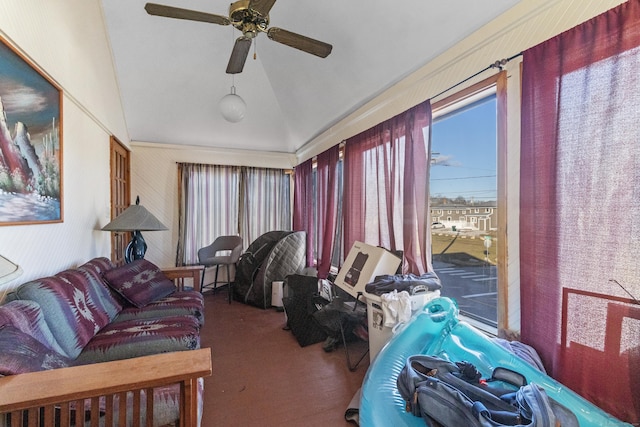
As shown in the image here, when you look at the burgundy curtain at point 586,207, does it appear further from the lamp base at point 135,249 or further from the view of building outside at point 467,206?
the lamp base at point 135,249

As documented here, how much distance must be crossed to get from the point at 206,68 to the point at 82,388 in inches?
141

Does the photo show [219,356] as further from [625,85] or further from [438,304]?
[625,85]

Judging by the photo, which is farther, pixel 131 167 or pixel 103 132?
pixel 131 167

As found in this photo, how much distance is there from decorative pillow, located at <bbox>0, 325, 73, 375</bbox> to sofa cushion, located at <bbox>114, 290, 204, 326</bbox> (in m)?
0.98

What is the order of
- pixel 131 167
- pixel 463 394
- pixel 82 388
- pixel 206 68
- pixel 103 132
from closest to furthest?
pixel 82 388 < pixel 463 394 < pixel 103 132 < pixel 206 68 < pixel 131 167

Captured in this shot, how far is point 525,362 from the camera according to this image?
127cm

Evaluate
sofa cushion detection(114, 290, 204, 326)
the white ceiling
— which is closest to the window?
the white ceiling

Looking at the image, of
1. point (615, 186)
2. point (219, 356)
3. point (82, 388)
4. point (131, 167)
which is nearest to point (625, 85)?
point (615, 186)

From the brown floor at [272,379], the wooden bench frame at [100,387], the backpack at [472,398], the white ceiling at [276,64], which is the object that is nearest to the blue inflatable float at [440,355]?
the backpack at [472,398]

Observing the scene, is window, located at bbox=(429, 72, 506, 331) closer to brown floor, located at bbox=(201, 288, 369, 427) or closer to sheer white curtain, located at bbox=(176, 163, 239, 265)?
brown floor, located at bbox=(201, 288, 369, 427)

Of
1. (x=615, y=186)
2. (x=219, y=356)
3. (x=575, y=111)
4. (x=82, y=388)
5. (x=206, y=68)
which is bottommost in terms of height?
(x=219, y=356)

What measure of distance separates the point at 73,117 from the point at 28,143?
2.51 feet

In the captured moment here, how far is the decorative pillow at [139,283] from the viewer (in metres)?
2.27

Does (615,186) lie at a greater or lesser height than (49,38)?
lesser
